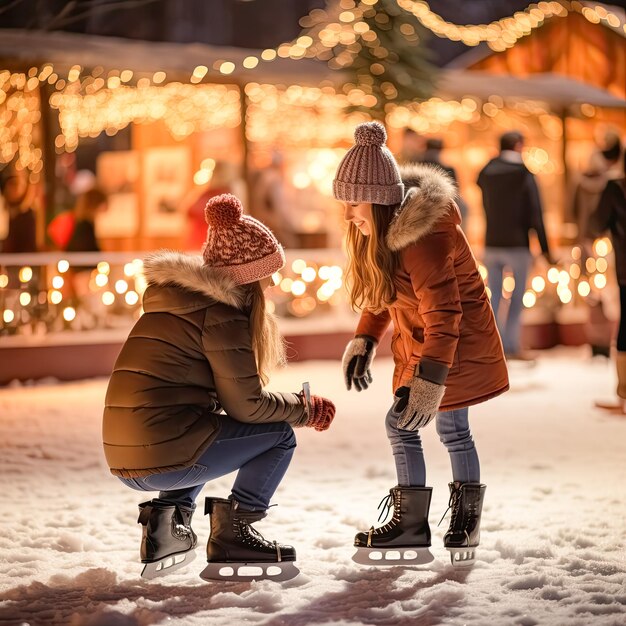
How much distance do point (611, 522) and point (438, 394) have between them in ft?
4.93

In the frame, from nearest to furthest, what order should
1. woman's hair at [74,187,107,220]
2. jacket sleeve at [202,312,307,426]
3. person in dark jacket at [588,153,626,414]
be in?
jacket sleeve at [202,312,307,426] → person in dark jacket at [588,153,626,414] → woman's hair at [74,187,107,220]

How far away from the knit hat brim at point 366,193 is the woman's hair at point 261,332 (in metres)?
0.49

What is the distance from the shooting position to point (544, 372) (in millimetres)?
10664

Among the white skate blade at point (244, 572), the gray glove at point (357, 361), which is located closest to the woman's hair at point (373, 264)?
the gray glove at point (357, 361)

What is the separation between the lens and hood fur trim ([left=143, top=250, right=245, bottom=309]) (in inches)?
161

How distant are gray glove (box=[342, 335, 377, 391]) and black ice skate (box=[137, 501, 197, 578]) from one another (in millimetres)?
879

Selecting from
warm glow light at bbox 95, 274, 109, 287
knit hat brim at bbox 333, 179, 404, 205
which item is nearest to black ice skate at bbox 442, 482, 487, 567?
knit hat brim at bbox 333, 179, 404, 205

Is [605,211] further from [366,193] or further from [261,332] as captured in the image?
[261,332]

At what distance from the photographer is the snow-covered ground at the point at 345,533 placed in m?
3.96

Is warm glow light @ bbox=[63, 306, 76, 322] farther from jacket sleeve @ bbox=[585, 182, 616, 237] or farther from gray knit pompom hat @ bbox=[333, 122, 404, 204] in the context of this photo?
gray knit pompom hat @ bbox=[333, 122, 404, 204]

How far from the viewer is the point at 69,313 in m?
10.5

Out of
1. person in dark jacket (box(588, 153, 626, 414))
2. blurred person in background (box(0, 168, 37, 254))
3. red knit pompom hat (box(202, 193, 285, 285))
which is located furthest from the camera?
blurred person in background (box(0, 168, 37, 254))

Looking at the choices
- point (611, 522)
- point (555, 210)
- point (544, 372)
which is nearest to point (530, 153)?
point (555, 210)

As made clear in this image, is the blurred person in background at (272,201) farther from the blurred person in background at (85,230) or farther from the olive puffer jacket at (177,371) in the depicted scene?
the olive puffer jacket at (177,371)
